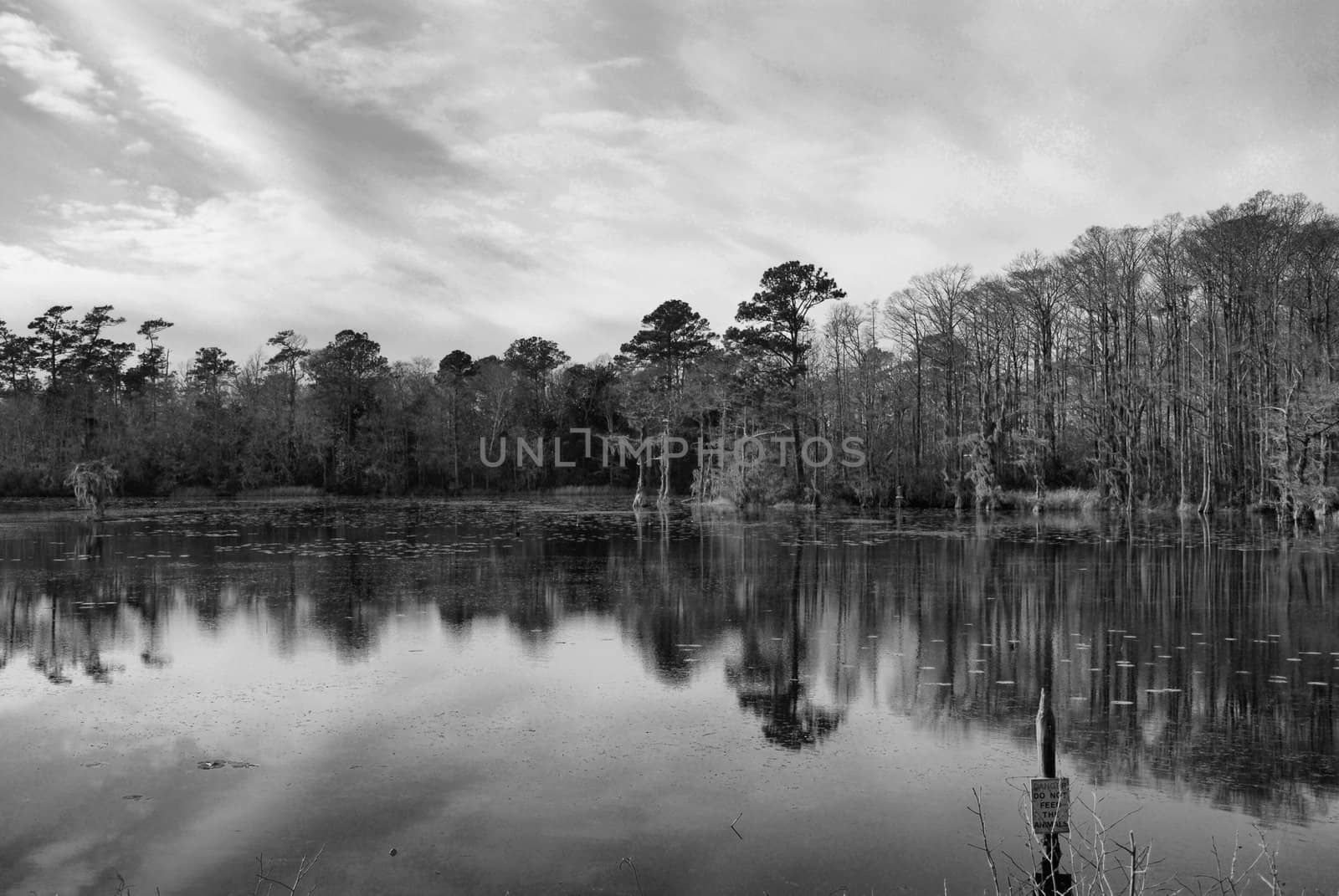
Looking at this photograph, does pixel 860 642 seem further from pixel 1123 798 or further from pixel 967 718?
pixel 1123 798

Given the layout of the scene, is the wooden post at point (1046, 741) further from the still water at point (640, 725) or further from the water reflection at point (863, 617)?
the water reflection at point (863, 617)

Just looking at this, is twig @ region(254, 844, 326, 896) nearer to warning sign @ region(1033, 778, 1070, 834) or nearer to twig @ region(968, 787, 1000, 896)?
twig @ region(968, 787, 1000, 896)

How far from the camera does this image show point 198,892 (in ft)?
18.7

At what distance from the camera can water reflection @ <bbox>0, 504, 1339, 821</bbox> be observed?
9109 millimetres

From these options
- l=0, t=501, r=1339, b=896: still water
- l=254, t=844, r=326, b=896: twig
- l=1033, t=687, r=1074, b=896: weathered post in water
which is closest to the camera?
l=254, t=844, r=326, b=896: twig

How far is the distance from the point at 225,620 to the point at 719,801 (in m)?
10.8

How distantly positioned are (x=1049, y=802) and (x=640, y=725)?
14.3 ft

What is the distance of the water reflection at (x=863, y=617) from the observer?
29.9ft

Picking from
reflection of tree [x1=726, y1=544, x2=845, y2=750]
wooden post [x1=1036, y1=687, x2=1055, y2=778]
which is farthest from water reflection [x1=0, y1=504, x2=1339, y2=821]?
wooden post [x1=1036, y1=687, x2=1055, y2=778]

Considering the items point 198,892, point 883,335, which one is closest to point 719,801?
point 198,892

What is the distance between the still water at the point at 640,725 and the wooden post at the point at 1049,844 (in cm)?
38

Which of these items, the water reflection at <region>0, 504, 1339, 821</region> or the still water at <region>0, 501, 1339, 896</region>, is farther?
the water reflection at <region>0, 504, 1339, 821</region>

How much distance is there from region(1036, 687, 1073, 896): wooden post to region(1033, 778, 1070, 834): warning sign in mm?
61

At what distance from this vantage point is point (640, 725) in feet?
30.7
